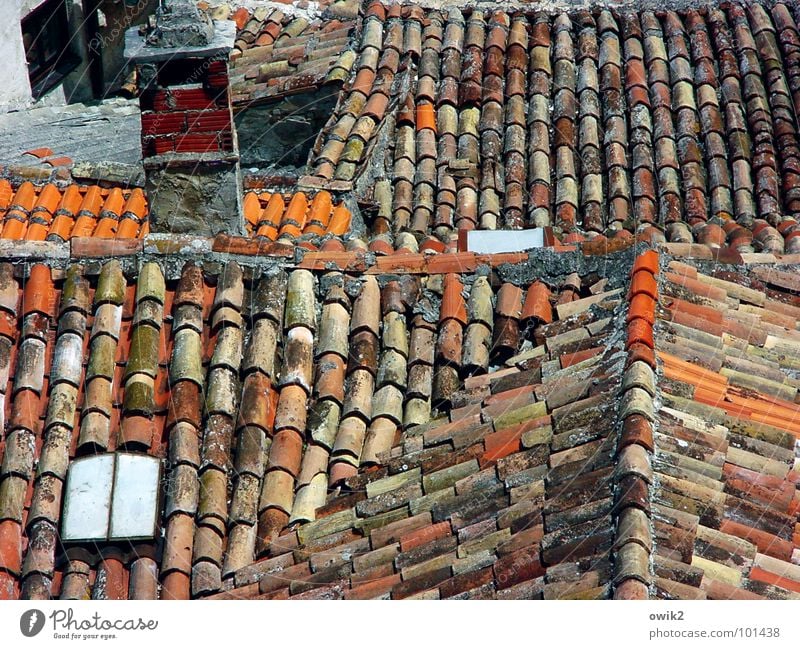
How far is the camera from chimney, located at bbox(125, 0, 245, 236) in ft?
29.0

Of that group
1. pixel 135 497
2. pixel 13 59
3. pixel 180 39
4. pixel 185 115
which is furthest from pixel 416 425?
pixel 13 59

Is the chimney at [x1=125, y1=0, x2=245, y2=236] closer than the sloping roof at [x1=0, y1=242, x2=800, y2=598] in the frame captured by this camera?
No

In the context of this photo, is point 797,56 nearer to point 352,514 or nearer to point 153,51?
point 153,51

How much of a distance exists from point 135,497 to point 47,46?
36.1 ft

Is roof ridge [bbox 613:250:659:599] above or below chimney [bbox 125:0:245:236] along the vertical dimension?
below

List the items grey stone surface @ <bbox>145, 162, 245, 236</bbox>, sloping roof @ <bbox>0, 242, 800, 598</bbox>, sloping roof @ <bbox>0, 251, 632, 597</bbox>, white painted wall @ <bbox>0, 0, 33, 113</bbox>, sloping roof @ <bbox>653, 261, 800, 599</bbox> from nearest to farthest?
sloping roof @ <bbox>653, 261, 800, 599</bbox>
sloping roof @ <bbox>0, 242, 800, 598</bbox>
sloping roof @ <bbox>0, 251, 632, 597</bbox>
grey stone surface @ <bbox>145, 162, 245, 236</bbox>
white painted wall @ <bbox>0, 0, 33, 113</bbox>

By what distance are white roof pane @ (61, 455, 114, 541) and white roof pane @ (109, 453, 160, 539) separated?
0.05 meters

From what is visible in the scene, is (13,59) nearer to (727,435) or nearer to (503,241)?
(503,241)

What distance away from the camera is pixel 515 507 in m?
6.87

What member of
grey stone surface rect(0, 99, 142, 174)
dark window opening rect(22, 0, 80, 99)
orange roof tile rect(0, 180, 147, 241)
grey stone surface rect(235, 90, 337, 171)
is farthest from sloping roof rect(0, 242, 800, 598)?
dark window opening rect(22, 0, 80, 99)

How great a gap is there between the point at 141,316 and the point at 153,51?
64.6 inches

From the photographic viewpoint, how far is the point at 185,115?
8898 millimetres

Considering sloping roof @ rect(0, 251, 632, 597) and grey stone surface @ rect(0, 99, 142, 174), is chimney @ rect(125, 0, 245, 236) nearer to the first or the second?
sloping roof @ rect(0, 251, 632, 597)

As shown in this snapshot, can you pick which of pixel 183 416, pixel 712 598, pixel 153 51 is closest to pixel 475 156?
pixel 153 51
